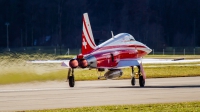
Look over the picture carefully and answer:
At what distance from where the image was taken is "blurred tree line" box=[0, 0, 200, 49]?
117125 mm

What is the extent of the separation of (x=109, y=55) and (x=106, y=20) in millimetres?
87076

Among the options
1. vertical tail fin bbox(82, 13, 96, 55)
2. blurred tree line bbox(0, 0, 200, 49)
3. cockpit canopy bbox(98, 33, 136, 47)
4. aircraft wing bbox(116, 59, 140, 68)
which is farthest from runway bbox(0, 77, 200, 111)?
blurred tree line bbox(0, 0, 200, 49)

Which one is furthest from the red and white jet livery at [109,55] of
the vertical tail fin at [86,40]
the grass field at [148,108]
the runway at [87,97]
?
the grass field at [148,108]

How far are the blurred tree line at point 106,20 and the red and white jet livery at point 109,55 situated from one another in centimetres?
7826

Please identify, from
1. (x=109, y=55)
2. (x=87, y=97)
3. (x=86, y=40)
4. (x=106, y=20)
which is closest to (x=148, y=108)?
(x=87, y=97)

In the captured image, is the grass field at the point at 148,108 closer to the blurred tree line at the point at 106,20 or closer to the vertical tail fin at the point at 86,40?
the vertical tail fin at the point at 86,40

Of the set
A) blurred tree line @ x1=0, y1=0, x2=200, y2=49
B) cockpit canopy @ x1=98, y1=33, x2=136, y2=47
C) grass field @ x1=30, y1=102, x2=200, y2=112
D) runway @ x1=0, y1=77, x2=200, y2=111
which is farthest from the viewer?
blurred tree line @ x1=0, y1=0, x2=200, y2=49

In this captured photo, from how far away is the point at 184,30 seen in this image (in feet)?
399

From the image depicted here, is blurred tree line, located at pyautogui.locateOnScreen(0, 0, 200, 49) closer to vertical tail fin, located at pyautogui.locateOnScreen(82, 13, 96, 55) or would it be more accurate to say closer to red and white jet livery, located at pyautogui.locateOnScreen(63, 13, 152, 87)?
red and white jet livery, located at pyautogui.locateOnScreen(63, 13, 152, 87)

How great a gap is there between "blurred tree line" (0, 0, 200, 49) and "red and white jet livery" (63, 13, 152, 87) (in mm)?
78256

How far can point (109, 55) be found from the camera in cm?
3469

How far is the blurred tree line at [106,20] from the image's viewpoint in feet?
384

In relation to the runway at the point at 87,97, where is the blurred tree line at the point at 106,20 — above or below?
above

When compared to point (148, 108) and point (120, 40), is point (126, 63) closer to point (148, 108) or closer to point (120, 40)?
point (120, 40)
